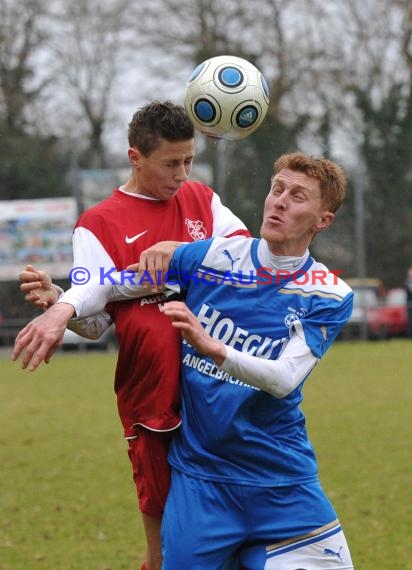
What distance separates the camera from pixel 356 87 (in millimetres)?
27875

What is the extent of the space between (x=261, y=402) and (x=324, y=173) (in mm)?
894

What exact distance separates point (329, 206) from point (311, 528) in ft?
3.97

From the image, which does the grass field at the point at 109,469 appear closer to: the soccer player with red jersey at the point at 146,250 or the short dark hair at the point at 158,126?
the soccer player with red jersey at the point at 146,250

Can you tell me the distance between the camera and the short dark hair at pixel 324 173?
3.69 metres

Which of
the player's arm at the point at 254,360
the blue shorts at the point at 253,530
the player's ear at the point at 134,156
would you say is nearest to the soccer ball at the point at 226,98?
the player's ear at the point at 134,156

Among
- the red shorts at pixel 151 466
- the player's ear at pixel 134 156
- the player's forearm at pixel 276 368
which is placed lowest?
the red shorts at pixel 151 466

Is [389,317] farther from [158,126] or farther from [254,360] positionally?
[254,360]

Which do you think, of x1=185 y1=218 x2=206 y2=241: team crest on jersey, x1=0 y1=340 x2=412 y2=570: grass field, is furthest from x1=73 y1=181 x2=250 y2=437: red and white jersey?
x1=0 y1=340 x2=412 y2=570: grass field

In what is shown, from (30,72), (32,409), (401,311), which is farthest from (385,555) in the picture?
(30,72)

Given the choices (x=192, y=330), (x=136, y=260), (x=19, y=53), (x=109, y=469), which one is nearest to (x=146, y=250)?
(x=136, y=260)

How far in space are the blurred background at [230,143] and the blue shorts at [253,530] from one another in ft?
55.5

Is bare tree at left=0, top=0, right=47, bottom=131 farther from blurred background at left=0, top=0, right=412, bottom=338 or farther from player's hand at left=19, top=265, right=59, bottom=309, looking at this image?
player's hand at left=19, top=265, right=59, bottom=309

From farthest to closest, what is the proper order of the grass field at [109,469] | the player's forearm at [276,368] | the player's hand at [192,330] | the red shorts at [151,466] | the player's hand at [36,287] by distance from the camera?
the grass field at [109,469] → the red shorts at [151,466] → the player's hand at [36,287] → the player's forearm at [276,368] → the player's hand at [192,330]

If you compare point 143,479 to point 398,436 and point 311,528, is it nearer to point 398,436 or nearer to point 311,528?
point 311,528
